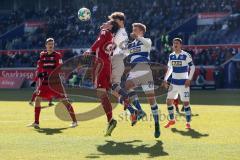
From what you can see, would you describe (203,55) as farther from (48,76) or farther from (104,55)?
(104,55)

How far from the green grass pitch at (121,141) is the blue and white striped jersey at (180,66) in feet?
3.76

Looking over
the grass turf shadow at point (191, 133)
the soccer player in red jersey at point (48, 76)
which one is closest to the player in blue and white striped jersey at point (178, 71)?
the grass turf shadow at point (191, 133)

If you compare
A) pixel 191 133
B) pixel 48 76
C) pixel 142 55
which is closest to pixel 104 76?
pixel 142 55

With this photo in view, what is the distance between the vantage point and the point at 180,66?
1332cm

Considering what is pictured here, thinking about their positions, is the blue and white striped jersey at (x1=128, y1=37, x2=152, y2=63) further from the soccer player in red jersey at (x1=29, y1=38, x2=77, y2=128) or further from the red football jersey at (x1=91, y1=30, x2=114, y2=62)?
the soccer player in red jersey at (x1=29, y1=38, x2=77, y2=128)

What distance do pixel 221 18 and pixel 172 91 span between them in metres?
25.6

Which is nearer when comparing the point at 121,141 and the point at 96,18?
the point at 121,141

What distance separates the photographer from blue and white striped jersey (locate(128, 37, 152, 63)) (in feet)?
36.0

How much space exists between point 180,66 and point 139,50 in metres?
2.58

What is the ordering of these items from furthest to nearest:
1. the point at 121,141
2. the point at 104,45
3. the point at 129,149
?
1. the point at 104,45
2. the point at 121,141
3. the point at 129,149

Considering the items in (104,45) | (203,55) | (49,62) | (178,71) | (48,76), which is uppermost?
(203,55)

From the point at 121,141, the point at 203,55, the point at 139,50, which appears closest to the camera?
the point at 121,141

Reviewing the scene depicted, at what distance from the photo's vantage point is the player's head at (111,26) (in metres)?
11.2

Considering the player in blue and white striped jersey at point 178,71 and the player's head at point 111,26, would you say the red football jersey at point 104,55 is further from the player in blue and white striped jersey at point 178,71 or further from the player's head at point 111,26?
the player in blue and white striped jersey at point 178,71
